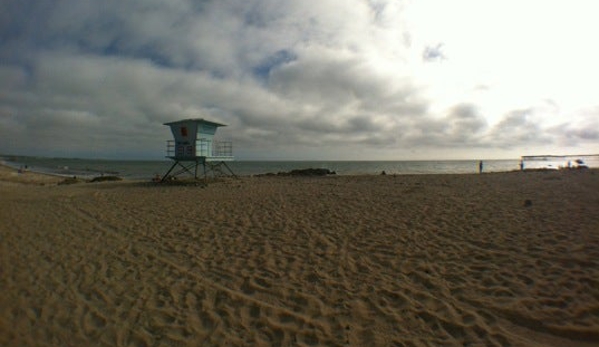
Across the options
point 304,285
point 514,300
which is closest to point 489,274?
point 514,300

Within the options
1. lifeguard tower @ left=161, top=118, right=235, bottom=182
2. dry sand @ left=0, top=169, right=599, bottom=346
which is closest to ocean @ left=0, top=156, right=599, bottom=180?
lifeguard tower @ left=161, top=118, right=235, bottom=182

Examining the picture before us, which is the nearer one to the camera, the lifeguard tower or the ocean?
the lifeguard tower

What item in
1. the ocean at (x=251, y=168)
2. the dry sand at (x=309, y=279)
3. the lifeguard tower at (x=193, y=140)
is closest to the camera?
the dry sand at (x=309, y=279)

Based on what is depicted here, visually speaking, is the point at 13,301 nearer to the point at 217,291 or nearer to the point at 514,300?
the point at 217,291

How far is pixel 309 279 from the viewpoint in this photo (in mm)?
5586

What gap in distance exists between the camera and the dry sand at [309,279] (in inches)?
162

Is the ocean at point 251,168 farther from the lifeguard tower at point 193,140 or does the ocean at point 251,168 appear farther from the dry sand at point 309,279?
the dry sand at point 309,279

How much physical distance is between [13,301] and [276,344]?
14.5ft

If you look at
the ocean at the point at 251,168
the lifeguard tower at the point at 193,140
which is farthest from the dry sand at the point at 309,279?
the ocean at the point at 251,168

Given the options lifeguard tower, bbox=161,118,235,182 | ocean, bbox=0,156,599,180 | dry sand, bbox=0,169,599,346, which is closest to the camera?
dry sand, bbox=0,169,599,346

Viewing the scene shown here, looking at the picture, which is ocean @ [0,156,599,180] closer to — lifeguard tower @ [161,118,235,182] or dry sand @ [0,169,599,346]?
lifeguard tower @ [161,118,235,182]

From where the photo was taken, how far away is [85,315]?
14.9ft

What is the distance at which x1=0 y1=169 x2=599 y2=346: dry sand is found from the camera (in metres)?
4.11

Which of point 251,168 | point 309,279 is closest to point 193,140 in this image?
point 309,279
